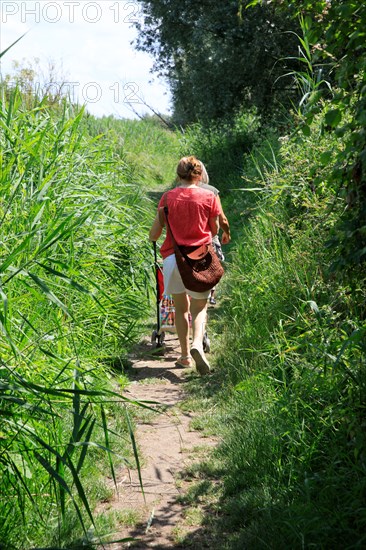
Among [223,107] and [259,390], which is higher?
[223,107]

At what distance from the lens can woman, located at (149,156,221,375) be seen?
7141mm

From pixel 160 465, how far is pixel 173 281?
2411mm

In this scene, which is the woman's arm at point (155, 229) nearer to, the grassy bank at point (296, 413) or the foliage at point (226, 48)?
the grassy bank at point (296, 413)

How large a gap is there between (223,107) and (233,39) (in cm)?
165

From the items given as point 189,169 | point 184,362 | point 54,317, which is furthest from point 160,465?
point 189,169

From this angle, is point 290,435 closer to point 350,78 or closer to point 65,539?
point 65,539

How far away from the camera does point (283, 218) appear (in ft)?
26.4

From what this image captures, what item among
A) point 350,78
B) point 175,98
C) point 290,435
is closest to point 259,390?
point 290,435

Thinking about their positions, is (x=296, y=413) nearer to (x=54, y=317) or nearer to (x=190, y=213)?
(x=54, y=317)

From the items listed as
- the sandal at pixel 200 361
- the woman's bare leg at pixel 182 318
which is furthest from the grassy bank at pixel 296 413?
the woman's bare leg at pixel 182 318

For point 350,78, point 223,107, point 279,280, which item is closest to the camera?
point 350,78

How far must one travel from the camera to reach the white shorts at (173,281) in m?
7.25

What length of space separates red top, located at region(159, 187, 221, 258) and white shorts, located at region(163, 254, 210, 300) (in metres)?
0.21

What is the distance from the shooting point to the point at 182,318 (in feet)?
24.5
